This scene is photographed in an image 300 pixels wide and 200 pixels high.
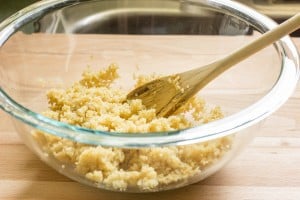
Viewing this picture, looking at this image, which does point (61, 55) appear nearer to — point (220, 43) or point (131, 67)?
point (131, 67)

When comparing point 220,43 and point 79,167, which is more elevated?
point 220,43

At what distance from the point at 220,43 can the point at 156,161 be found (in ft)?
1.25

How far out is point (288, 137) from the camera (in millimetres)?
843

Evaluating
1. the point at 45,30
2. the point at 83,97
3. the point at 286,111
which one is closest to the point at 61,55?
the point at 45,30

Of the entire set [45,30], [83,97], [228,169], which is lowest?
[228,169]

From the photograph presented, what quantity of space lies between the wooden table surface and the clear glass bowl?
1.3 inches

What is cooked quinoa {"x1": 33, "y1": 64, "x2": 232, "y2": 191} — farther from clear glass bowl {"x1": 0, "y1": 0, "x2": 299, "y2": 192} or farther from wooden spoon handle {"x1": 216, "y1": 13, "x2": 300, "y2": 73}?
wooden spoon handle {"x1": 216, "y1": 13, "x2": 300, "y2": 73}

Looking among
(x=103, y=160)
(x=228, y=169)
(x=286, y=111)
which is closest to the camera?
(x=103, y=160)

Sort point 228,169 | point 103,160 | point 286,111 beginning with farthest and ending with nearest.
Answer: point 286,111
point 228,169
point 103,160

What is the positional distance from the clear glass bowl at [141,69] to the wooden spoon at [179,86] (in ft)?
0.23

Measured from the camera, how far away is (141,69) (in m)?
0.98

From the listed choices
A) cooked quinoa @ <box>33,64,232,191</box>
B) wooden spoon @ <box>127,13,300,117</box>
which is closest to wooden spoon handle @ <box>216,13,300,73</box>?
wooden spoon @ <box>127,13,300,117</box>

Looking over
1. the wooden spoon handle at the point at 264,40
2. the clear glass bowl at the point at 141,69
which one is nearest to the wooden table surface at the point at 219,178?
the clear glass bowl at the point at 141,69

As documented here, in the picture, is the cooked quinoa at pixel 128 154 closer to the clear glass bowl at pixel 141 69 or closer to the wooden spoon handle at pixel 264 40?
the clear glass bowl at pixel 141 69
